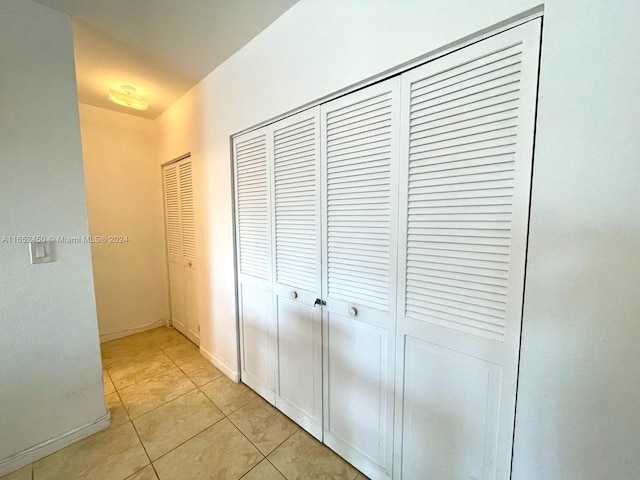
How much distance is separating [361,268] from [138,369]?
234 cm

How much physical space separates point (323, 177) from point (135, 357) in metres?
2.61

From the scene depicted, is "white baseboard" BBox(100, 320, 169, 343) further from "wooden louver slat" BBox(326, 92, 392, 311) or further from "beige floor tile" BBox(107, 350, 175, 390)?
"wooden louver slat" BBox(326, 92, 392, 311)

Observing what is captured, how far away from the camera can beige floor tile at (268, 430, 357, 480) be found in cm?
130

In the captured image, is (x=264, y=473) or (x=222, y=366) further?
(x=222, y=366)

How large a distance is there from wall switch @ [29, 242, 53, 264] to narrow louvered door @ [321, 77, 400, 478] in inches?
61.9

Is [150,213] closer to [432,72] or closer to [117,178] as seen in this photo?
[117,178]

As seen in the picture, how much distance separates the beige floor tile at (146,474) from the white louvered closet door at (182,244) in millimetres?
1362

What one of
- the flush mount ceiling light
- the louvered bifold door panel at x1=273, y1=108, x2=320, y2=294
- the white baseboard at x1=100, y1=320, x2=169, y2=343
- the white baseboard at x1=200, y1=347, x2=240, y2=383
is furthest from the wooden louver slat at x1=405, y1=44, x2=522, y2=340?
the white baseboard at x1=100, y1=320, x2=169, y2=343

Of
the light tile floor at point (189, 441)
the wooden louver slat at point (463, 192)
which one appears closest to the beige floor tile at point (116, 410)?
the light tile floor at point (189, 441)

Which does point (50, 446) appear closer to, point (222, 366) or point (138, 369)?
point (138, 369)

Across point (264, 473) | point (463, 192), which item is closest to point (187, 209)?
point (264, 473)

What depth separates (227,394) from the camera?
1.91m

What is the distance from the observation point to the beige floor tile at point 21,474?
130 cm

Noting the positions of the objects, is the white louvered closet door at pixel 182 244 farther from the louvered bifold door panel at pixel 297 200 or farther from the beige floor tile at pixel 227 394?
the louvered bifold door panel at pixel 297 200
